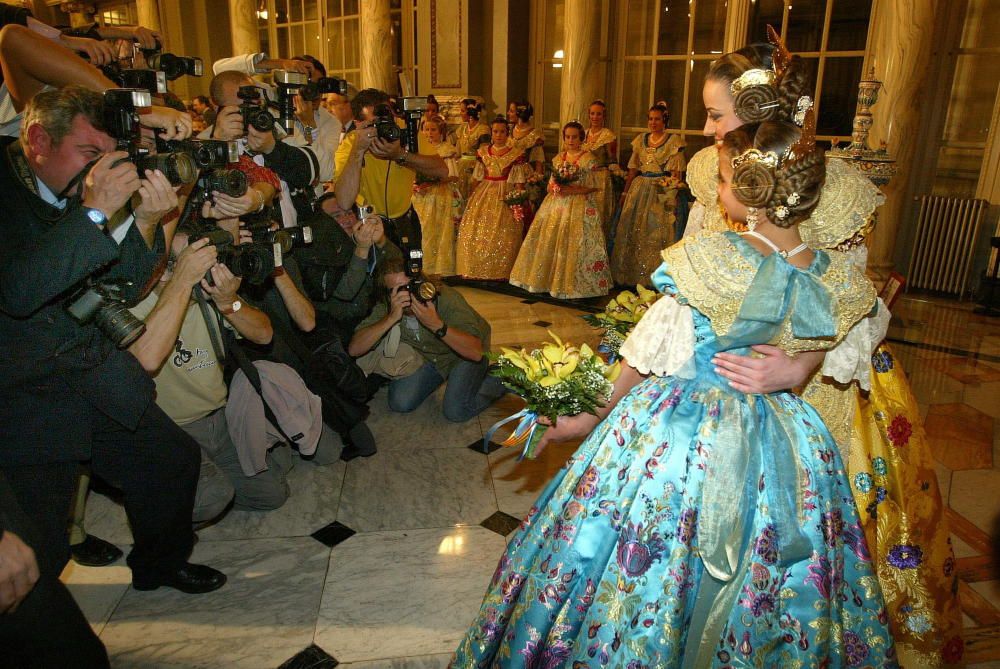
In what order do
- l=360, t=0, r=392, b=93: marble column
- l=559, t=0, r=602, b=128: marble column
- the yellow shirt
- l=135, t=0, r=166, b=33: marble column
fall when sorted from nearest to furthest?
the yellow shirt
l=559, t=0, r=602, b=128: marble column
l=360, t=0, r=392, b=93: marble column
l=135, t=0, r=166, b=33: marble column

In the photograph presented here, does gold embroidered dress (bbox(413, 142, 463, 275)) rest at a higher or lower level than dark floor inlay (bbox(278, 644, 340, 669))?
higher

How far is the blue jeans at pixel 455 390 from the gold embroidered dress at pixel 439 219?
10.2ft

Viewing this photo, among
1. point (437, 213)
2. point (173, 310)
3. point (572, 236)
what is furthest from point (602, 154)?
point (173, 310)

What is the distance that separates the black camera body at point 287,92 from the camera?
109 inches

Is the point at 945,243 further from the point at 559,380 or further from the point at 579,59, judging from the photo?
the point at 559,380

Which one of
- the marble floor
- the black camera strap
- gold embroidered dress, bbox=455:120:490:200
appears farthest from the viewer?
gold embroidered dress, bbox=455:120:490:200

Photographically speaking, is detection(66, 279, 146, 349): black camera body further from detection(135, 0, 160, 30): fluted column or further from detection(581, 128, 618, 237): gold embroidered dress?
detection(135, 0, 160, 30): fluted column

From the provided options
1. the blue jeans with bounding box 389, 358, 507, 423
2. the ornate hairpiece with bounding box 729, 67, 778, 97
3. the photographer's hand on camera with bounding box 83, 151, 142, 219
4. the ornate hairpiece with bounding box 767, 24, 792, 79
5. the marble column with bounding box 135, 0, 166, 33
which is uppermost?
the marble column with bounding box 135, 0, 166, 33

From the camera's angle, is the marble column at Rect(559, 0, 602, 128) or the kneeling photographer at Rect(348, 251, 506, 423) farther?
the marble column at Rect(559, 0, 602, 128)

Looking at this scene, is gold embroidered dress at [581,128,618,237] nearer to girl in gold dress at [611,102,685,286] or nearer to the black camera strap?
Answer: girl in gold dress at [611,102,685,286]

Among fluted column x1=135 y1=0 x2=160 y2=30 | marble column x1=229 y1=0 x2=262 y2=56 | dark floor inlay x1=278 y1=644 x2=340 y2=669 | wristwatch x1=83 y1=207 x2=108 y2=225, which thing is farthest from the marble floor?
fluted column x1=135 y1=0 x2=160 y2=30

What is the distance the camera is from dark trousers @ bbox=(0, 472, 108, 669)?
126 cm

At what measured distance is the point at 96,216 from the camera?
1.52m

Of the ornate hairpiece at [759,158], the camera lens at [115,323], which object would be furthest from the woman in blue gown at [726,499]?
the camera lens at [115,323]
